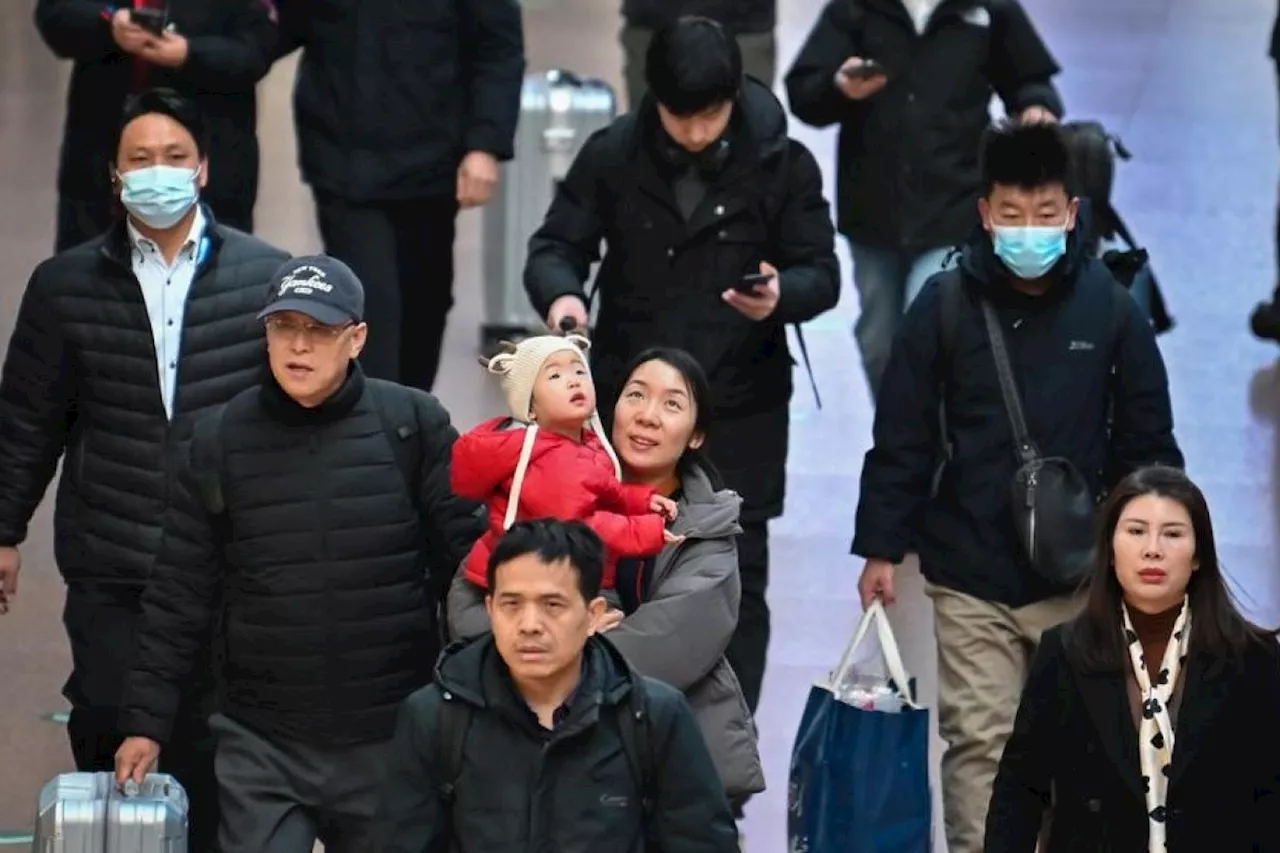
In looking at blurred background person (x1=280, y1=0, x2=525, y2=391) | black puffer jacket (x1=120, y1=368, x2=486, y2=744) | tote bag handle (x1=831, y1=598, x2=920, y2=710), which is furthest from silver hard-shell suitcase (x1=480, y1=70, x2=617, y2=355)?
black puffer jacket (x1=120, y1=368, x2=486, y2=744)

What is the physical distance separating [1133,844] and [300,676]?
184 cm

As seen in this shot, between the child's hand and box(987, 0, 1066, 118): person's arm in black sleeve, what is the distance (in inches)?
127

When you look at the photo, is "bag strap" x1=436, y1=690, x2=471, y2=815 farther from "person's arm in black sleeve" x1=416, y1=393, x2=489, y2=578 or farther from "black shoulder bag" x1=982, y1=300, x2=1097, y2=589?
"black shoulder bag" x1=982, y1=300, x2=1097, y2=589

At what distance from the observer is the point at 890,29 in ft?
33.6

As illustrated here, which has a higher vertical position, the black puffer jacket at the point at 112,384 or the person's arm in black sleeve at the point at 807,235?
the person's arm in black sleeve at the point at 807,235

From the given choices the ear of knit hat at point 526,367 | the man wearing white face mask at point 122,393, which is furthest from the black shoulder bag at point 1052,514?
the man wearing white face mask at point 122,393

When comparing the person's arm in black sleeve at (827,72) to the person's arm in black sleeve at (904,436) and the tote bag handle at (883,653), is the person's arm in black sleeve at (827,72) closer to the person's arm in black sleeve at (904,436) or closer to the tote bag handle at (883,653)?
the person's arm in black sleeve at (904,436)

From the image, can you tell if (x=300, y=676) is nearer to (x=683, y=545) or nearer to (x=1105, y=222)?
(x=683, y=545)

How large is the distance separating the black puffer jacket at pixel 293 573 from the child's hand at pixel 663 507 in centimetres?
45

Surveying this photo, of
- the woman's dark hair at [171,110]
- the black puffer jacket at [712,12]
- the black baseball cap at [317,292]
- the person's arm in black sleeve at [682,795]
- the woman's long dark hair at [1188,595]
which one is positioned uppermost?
the black puffer jacket at [712,12]

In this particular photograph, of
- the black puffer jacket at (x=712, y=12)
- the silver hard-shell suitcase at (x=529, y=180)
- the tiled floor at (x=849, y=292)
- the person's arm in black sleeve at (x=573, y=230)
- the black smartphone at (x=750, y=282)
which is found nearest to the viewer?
the black smartphone at (x=750, y=282)

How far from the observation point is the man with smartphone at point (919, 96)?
10.2 metres

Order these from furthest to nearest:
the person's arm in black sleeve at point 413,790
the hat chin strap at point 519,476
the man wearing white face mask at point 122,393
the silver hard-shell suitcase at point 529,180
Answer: the silver hard-shell suitcase at point 529,180 < the man wearing white face mask at point 122,393 < the hat chin strap at point 519,476 < the person's arm in black sleeve at point 413,790

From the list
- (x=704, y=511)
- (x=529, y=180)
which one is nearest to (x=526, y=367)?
(x=704, y=511)
